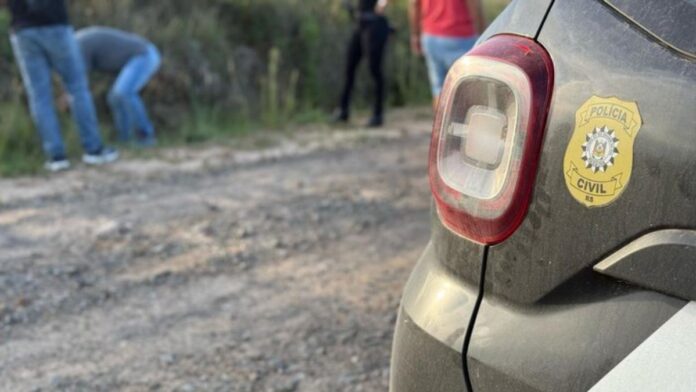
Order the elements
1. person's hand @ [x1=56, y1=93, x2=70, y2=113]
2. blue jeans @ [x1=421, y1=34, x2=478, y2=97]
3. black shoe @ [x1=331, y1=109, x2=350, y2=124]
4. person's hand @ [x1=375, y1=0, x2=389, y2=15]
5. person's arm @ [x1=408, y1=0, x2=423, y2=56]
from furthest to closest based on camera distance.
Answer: black shoe @ [x1=331, y1=109, x2=350, y2=124], person's hand @ [x1=375, y1=0, x2=389, y2=15], person's hand @ [x1=56, y1=93, x2=70, y2=113], person's arm @ [x1=408, y1=0, x2=423, y2=56], blue jeans @ [x1=421, y1=34, x2=478, y2=97]

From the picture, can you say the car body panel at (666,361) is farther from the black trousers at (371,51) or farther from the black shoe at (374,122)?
the black shoe at (374,122)

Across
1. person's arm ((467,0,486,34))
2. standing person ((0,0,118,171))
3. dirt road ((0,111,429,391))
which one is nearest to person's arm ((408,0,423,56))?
person's arm ((467,0,486,34))

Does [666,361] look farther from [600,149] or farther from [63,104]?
[63,104]

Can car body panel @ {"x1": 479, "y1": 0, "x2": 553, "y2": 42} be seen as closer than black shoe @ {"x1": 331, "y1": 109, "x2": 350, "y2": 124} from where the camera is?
Yes

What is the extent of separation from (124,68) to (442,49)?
2966 mm

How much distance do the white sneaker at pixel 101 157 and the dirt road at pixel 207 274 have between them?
13 centimetres

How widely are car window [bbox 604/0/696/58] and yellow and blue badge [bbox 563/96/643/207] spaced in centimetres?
12

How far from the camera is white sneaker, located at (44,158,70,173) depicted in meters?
6.41

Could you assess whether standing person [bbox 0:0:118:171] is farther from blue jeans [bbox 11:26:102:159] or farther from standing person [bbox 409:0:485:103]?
standing person [bbox 409:0:485:103]

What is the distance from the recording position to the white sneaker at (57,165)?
6406mm

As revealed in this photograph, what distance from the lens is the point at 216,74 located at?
909 centimetres

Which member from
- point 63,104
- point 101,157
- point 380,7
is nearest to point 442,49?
point 380,7

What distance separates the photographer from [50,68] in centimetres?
662

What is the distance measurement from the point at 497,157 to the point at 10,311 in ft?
9.02
